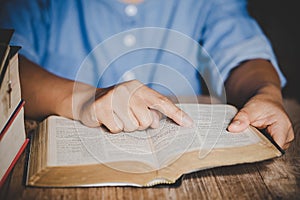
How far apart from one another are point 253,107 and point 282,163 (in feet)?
0.46

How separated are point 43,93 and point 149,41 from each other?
38 cm

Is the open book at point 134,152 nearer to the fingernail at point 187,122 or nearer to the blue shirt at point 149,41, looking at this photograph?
the fingernail at point 187,122

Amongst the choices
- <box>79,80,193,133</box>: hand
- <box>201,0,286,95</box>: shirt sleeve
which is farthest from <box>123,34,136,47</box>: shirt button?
<box>79,80,193,133</box>: hand

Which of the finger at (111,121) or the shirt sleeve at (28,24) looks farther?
the shirt sleeve at (28,24)

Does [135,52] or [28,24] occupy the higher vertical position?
[28,24]

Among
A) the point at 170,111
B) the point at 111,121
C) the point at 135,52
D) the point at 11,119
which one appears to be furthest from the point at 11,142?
the point at 135,52

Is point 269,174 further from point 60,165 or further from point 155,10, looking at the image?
point 155,10

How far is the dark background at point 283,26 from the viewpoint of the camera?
129 centimetres

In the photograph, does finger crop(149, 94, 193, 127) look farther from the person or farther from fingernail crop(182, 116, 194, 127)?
the person

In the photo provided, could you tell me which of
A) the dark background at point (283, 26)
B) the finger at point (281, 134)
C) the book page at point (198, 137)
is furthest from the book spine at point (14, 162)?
the dark background at point (283, 26)

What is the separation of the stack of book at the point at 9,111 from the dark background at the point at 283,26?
0.78 meters

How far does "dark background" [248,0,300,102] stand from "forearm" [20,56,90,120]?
0.65 metres

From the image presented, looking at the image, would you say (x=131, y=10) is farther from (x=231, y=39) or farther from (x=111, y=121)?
(x=111, y=121)

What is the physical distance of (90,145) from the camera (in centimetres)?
75
